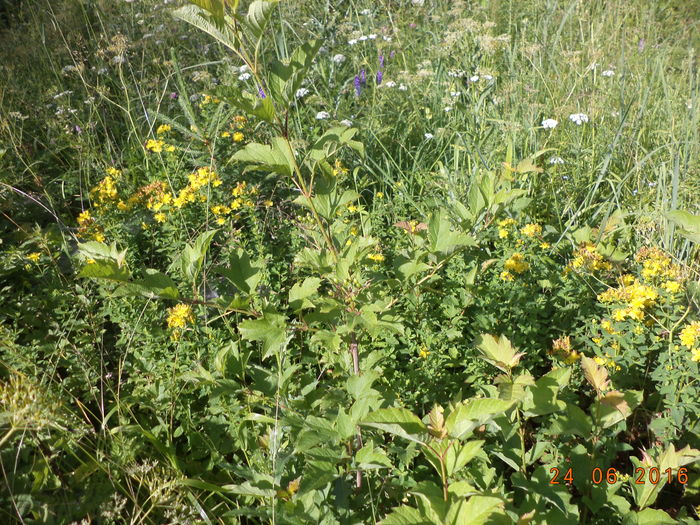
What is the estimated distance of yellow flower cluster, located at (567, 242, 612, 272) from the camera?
6.41 feet

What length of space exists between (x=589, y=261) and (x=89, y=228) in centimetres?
202

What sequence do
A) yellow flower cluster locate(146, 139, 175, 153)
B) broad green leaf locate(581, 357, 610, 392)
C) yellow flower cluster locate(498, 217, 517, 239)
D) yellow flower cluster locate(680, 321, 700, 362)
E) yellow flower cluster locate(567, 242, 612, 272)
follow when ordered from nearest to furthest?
broad green leaf locate(581, 357, 610, 392), yellow flower cluster locate(680, 321, 700, 362), yellow flower cluster locate(567, 242, 612, 272), yellow flower cluster locate(498, 217, 517, 239), yellow flower cluster locate(146, 139, 175, 153)

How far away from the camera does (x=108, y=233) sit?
95.3 inches

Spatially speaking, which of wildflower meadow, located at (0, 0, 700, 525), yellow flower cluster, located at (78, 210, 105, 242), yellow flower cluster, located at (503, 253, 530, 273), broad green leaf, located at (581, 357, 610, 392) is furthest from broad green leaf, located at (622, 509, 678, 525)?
yellow flower cluster, located at (78, 210, 105, 242)

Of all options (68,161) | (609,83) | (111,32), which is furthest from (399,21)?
(68,161)

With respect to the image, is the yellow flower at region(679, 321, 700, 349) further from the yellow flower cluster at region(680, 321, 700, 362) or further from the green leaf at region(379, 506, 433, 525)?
the green leaf at region(379, 506, 433, 525)

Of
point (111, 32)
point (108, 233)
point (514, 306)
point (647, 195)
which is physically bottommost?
point (647, 195)

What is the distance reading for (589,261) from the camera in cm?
198

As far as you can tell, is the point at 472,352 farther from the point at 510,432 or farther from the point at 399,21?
the point at 399,21

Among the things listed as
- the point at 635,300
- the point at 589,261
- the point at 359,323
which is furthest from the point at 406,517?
the point at 589,261

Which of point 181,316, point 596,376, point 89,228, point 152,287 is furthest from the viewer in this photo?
point 89,228

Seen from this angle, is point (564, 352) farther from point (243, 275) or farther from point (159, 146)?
point (159, 146)

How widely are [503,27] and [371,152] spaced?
2.21 m

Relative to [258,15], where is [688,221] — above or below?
below
